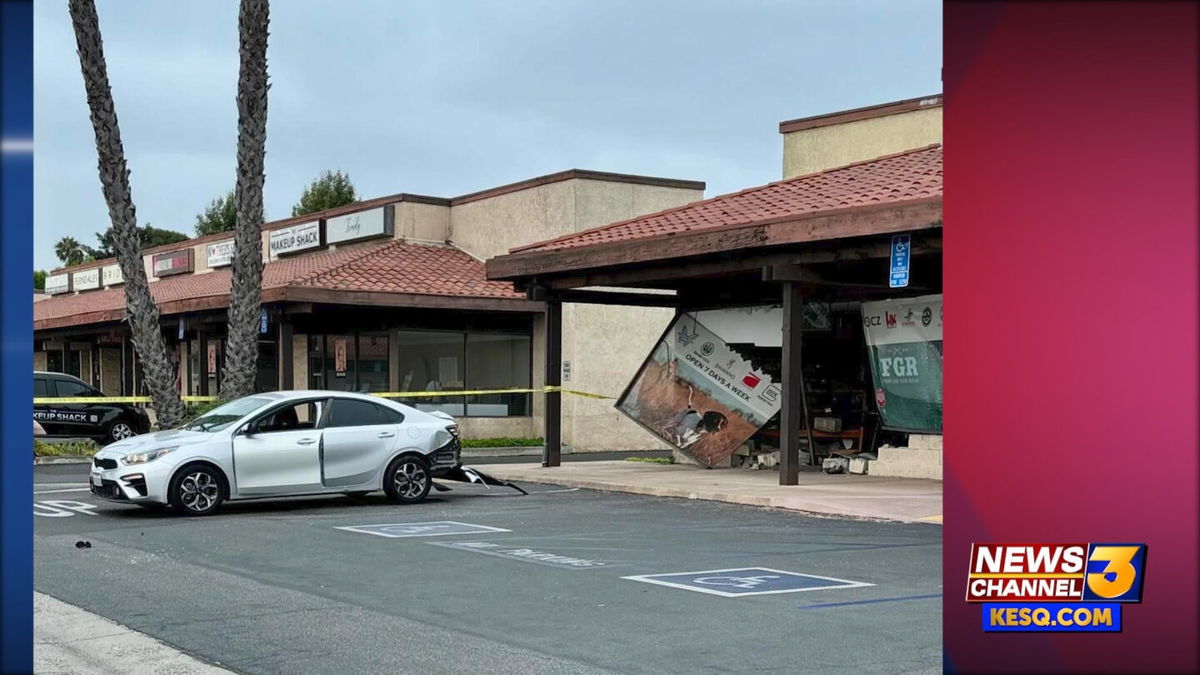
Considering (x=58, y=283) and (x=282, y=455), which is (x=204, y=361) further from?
(x=58, y=283)

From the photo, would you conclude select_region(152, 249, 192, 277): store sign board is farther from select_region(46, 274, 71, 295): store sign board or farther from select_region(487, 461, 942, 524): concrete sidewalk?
select_region(487, 461, 942, 524): concrete sidewalk

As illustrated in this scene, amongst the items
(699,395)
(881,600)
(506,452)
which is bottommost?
(506,452)

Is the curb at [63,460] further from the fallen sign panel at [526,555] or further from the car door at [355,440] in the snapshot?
the fallen sign panel at [526,555]

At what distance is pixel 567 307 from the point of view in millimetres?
30969

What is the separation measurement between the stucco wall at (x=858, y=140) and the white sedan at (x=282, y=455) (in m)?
11.4

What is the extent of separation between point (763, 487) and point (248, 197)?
389 inches

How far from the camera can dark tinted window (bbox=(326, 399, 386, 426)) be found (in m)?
16.8

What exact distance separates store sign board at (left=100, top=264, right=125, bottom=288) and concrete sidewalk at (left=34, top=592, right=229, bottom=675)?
4231 centimetres

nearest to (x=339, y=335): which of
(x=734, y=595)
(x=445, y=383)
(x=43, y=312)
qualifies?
(x=445, y=383)

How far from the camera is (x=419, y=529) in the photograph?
14.3 m

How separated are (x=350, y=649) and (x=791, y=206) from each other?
11.6 metres

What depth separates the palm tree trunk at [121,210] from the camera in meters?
20.8

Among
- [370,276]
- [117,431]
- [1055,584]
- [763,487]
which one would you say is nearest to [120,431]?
[117,431]

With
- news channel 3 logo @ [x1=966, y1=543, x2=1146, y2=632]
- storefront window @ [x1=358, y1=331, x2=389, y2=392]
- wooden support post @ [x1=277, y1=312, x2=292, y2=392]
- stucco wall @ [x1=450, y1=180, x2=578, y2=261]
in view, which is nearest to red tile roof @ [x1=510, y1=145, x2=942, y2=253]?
wooden support post @ [x1=277, y1=312, x2=292, y2=392]
